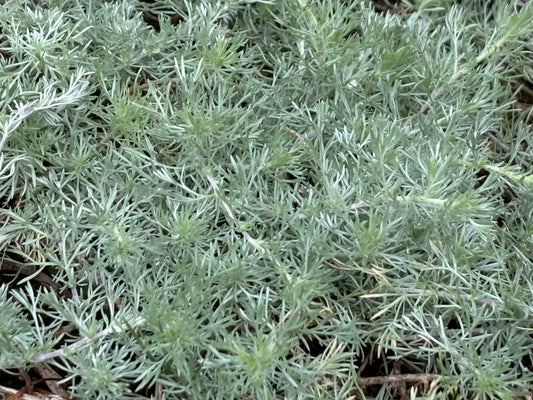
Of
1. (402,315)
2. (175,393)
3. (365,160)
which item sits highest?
(365,160)

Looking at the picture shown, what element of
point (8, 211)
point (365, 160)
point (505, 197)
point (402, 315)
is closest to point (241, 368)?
point (402, 315)

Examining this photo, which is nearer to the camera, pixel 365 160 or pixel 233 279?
pixel 233 279

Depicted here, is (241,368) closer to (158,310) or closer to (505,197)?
(158,310)

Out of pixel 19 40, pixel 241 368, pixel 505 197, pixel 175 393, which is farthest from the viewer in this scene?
pixel 505 197

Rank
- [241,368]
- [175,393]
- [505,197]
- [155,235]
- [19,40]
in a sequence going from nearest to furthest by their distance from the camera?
[241,368]
[175,393]
[155,235]
[19,40]
[505,197]

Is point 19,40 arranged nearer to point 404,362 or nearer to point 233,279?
point 233,279

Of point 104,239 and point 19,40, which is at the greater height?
point 19,40

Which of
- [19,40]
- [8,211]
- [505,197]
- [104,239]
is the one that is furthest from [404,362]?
[19,40]
